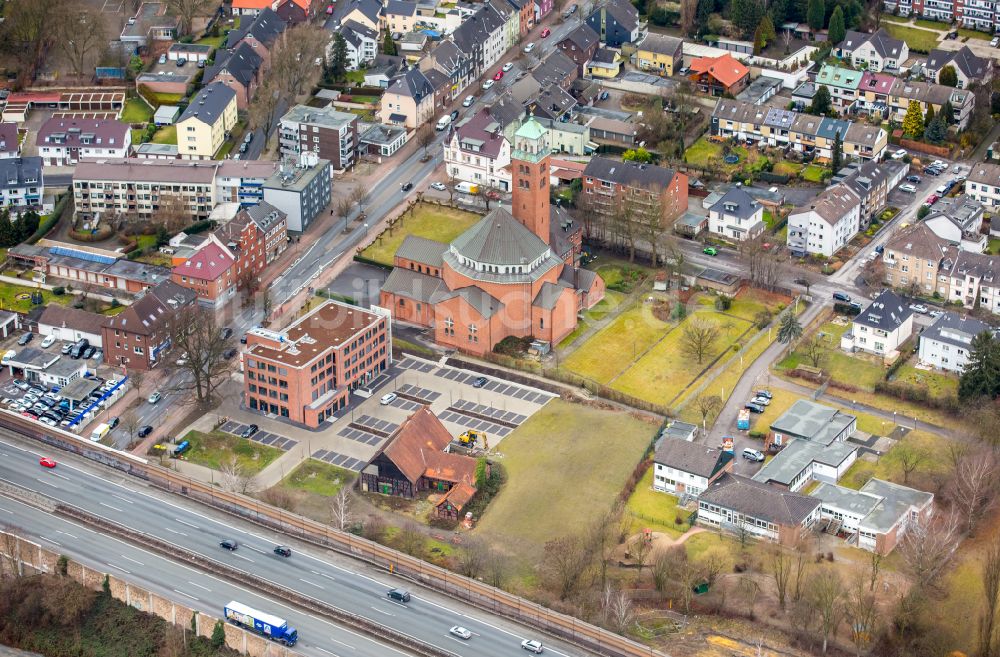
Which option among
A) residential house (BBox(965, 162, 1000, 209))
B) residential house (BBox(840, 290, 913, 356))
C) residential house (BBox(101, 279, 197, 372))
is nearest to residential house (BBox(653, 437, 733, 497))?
residential house (BBox(840, 290, 913, 356))

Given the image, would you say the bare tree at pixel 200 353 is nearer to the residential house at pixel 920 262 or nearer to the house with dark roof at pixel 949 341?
the house with dark roof at pixel 949 341

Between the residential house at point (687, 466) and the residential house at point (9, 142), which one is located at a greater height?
the residential house at point (9, 142)

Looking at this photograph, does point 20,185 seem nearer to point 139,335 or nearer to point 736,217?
point 139,335

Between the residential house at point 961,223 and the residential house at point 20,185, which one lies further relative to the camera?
the residential house at point 20,185

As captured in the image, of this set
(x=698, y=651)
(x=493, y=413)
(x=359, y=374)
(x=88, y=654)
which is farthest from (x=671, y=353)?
(x=88, y=654)

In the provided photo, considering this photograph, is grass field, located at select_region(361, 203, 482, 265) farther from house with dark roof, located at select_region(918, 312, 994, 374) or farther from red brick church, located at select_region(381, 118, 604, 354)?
house with dark roof, located at select_region(918, 312, 994, 374)

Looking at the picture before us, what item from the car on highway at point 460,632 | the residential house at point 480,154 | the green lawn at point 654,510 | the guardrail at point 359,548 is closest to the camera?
the guardrail at point 359,548

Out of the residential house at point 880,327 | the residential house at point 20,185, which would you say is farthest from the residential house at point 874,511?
the residential house at point 20,185
